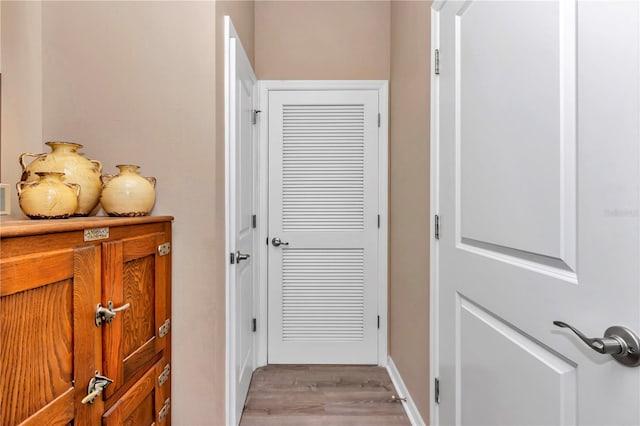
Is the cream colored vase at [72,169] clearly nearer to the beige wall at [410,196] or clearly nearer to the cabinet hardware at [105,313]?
the cabinet hardware at [105,313]

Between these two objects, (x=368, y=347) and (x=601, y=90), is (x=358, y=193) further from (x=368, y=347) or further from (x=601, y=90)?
(x=601, y=90)

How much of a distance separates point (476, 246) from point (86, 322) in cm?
119

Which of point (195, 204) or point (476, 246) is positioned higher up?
point (195, 204)

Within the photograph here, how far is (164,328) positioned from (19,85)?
1.15 m

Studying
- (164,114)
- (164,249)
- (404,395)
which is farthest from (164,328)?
(404,395)

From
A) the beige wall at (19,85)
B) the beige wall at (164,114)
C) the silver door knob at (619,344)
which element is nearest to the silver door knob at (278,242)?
the beige wall at (164,114)

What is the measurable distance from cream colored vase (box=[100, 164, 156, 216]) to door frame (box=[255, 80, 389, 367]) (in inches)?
46.3

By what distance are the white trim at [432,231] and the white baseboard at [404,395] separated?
10.6 inches

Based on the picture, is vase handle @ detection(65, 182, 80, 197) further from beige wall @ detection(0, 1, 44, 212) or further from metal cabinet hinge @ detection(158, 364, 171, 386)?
metal cabinet hinge @ detection(158, 364, 171, 386)

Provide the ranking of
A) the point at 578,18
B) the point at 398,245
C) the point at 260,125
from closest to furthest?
the point at 578,18, the point at 398,245, the point at 260,125

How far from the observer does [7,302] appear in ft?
2.39

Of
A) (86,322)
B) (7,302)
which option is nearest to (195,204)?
(86,322)

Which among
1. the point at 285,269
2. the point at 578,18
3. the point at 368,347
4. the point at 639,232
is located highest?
the point at 578,18

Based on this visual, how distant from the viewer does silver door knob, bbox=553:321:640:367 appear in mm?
633
